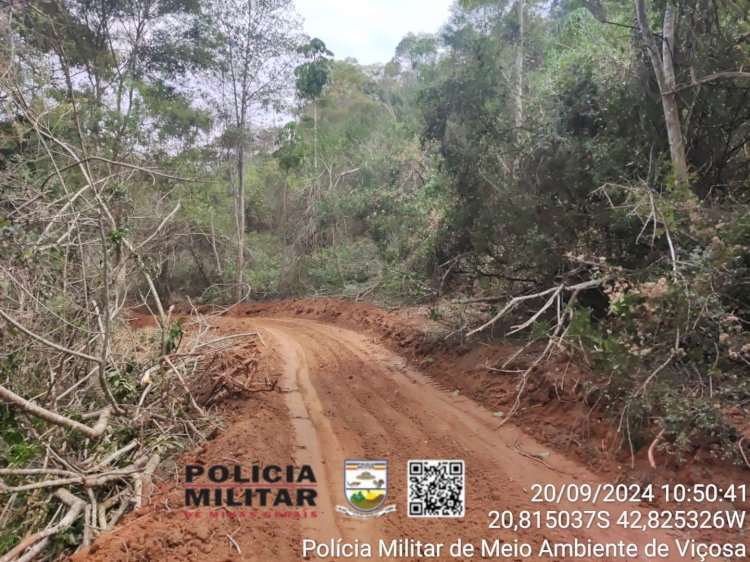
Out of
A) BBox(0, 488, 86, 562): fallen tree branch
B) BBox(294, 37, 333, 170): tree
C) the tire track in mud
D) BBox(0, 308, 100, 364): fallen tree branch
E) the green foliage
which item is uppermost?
BBox(294, 37, 333, 170): tree

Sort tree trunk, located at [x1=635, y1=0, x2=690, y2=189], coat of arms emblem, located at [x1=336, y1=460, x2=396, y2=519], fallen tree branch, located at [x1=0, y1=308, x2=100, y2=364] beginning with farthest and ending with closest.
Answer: tree trunk, located at [x1=635, y1=0, x2=690, y2=189]
fallen tree branch, located at [x1=0, y1=308, x2=100, y2=364]
coat of arms emblem, located at [x1=336, y1=460, x2=396, y2=519]

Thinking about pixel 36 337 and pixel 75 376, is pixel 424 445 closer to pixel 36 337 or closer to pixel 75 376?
pixel 36 337

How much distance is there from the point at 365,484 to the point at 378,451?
534mm

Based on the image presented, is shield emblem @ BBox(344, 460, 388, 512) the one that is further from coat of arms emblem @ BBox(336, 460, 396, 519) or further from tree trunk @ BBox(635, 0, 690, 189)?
tree trunk @ BBox(635, 0, 690, 189)

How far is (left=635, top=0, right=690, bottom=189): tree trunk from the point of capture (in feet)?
18.6

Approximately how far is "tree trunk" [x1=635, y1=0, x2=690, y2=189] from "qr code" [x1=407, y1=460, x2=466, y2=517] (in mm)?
4270

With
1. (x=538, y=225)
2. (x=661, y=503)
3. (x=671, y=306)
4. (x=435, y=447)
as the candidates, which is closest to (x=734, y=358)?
(x=671, y=306)

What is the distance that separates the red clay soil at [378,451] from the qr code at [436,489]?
0.08 metres

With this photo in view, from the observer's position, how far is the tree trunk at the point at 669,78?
18.6ft

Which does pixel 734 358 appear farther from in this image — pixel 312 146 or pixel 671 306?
pixel 312 146

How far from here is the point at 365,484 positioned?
3852 mm

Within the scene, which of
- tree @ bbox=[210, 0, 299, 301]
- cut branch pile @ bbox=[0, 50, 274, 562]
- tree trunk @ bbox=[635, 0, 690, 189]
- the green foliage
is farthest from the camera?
tree @ bbox=[210, 0, 299, 301]

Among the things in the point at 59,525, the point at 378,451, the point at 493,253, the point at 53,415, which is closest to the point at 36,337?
the point at 53,415

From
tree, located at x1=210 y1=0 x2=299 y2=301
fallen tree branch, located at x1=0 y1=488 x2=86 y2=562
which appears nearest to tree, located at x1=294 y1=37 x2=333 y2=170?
tree, located at x1=210 y1=0 x2=299 y2=301
